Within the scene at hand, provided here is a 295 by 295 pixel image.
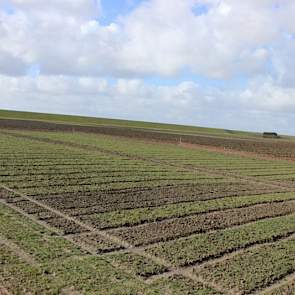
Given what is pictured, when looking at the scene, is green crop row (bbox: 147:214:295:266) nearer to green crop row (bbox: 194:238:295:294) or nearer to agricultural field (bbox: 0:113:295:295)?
agricultural field (bbox: 0:113:295:295)

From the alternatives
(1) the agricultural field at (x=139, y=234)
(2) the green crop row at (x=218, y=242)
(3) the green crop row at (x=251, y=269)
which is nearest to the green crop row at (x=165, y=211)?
(1) the agricultural field at (x=139, y=234)

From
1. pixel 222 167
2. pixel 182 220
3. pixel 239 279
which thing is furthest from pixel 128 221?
pixel 222 167

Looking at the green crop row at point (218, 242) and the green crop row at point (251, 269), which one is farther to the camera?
the green crop row at point (218, 242)

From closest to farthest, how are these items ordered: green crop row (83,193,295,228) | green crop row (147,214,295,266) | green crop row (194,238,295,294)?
1. green crop row (194,238,295,294)
2. green crop row (147,214,295,266)
3. green crop row (83,193,295,228)

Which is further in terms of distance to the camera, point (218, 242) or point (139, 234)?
point (139, 234)

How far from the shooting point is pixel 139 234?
10.8 meters

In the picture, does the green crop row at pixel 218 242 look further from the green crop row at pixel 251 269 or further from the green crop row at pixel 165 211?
the green crop row at pixel 165 211

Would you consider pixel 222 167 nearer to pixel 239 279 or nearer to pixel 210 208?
pixel 210 208

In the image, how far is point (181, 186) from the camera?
19.1 m

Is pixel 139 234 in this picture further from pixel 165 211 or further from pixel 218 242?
pixel 165 211

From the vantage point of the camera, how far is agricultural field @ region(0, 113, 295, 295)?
772 centimetres

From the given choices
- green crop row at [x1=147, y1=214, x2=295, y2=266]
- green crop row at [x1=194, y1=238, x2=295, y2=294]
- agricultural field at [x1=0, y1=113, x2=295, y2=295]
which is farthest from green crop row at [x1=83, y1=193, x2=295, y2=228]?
green crop row at [x1=194, y1=238, x2=295, y2=294]

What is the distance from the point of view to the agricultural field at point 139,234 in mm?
7719

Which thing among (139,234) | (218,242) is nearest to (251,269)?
(218,242)
